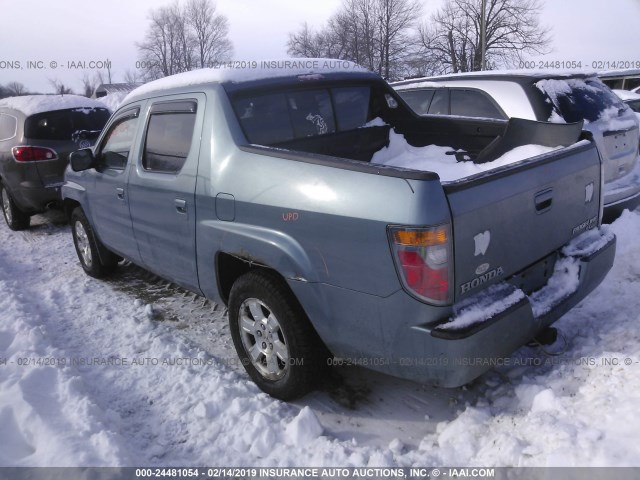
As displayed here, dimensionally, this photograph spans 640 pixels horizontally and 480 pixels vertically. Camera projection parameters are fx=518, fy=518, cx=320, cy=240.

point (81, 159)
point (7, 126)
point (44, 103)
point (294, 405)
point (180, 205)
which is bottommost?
point (294, 405)

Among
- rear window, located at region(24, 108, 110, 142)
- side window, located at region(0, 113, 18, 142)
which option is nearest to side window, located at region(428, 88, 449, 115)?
rear window, located at region(24, 108, 110, 142)

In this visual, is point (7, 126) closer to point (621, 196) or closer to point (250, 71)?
point (250, 71)

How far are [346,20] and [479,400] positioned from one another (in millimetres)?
47791

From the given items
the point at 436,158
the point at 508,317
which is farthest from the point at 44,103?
the point at 508,317

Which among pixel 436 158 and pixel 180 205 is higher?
pixel 436 158

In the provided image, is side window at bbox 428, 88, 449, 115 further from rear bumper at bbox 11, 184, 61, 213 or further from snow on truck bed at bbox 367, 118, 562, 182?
rear bumper at bbox 11, 184, 61, 213

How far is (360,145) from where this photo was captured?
4.05m

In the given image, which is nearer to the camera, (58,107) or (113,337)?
(113,337)

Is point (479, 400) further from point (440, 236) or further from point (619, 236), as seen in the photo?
point (619, 236)

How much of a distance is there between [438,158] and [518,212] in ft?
5.02

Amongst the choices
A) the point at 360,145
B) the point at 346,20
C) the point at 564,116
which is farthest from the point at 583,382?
the point at 346,20

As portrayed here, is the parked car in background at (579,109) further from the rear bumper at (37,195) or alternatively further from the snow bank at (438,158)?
the rear bumper at (37,195)

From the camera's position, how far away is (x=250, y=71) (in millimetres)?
3600

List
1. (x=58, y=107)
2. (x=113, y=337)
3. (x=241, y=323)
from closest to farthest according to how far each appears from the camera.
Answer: (x=241, y=323), (x=113, y=337), (x=58, y=107)
